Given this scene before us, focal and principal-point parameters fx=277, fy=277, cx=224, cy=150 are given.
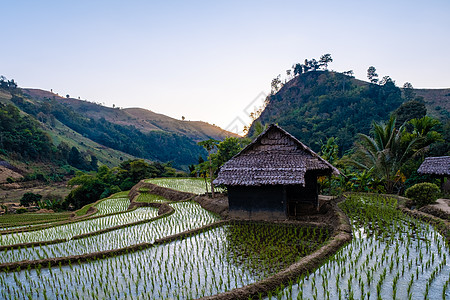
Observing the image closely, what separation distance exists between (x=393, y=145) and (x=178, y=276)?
1315 centimetres

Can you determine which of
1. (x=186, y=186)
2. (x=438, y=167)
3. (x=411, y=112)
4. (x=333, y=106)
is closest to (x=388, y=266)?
(x=438, y=167)

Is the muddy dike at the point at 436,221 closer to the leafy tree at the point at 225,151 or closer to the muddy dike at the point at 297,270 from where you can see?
the muddy dike at the point at 297,270

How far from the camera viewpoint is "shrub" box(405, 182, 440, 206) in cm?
965

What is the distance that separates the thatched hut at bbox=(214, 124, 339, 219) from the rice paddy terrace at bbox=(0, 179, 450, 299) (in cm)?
68

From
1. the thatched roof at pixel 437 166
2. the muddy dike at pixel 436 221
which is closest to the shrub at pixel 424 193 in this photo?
the muddy dike at pixel 436 221

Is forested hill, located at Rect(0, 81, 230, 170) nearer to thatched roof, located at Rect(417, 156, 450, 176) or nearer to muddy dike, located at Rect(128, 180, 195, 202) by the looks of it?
muddy dike, located at Rect(128, 180, 195, 202)

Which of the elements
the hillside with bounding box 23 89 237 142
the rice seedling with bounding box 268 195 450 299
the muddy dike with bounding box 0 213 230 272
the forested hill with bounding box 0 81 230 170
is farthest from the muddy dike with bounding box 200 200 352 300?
the hillside with bounding box 23 89 237 142

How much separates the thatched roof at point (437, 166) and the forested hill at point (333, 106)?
84.1 ft

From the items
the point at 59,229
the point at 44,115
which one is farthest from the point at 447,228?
the point at 44,115

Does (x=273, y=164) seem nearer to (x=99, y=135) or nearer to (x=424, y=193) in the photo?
(x=424, y=193)

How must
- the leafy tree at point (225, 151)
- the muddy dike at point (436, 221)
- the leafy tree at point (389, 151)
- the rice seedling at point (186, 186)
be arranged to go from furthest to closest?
the rice seedling at point (186, 186) < the leafy tree at point (225, 151) < the leafy tree at point (389, 151) < the muddy dike at point (436, 221)

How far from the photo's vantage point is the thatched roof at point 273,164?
8992 mm

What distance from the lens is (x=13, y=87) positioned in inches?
3888

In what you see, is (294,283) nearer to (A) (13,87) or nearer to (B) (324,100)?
(B) (324,100)
